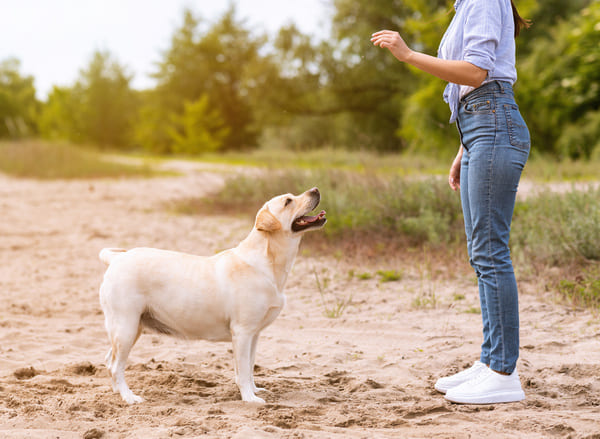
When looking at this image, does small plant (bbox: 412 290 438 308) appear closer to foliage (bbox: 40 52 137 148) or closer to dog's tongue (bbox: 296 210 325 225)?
dog's tongue (bbox: 296 210 325 225)

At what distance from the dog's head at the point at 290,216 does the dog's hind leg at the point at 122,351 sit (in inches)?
37.4

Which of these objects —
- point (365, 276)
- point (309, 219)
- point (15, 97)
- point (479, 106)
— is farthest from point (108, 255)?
point (15, 97)

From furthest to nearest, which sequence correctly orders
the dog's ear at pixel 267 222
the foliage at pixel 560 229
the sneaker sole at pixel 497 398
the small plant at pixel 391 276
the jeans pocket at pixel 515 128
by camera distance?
the small plant at pixel 391 276
the foliage at pixel 560 229
the dog's ear at pixel 267 222
the sneaker sole at pixel 497 398
the jeans pocket at pixel 515 128

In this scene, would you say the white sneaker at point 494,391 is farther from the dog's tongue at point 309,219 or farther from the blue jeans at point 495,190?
the dog's tongue at point 309,219

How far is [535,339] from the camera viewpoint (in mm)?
4465

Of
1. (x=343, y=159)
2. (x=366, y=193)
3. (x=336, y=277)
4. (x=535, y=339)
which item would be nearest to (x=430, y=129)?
(x=343, y=159)

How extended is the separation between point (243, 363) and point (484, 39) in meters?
2.21

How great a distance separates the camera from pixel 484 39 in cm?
297

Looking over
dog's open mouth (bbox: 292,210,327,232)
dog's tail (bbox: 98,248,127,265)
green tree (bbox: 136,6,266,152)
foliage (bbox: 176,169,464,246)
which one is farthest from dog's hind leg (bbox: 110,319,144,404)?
green tree (bbox: 136,6,266,152)

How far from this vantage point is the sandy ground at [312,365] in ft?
9.76

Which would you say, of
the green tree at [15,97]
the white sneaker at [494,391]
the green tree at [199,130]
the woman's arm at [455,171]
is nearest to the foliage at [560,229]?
the woman's arm at [455,171]

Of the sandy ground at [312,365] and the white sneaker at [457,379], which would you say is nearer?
the sandy ground at [312,365]

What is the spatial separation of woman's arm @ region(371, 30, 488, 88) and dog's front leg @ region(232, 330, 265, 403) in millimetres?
1769

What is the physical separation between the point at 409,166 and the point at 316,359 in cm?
583
